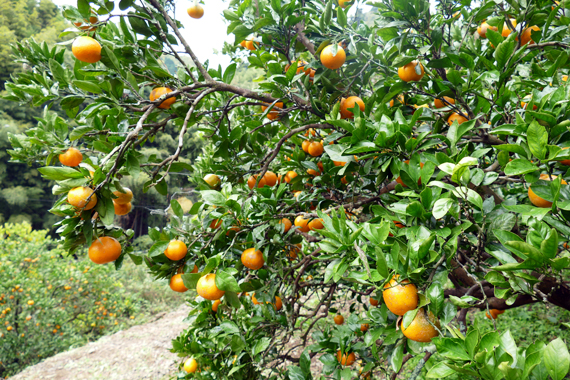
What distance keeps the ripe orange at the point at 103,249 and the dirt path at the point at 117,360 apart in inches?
124

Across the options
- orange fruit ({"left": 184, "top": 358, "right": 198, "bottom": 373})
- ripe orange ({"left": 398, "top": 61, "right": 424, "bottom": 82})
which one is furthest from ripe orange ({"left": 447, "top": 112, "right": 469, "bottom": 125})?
orange fruit ({"left": 184, "top": 358, "right": 198, "bottom": 373})

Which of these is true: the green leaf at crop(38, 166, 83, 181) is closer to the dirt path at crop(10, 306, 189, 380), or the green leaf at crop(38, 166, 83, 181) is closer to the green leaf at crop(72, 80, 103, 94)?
the green leaf at crop(72, 80, 103, 94)

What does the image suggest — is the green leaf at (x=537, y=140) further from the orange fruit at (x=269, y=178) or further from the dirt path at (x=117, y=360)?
the dirt path at (x=117, y=360)

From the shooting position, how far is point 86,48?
1006 mm

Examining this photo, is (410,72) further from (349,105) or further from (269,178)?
(269,178)

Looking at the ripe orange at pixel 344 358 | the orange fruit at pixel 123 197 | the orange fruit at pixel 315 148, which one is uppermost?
the orange fruit at pixel 123 197

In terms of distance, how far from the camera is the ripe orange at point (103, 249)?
Result: 3.26 ft

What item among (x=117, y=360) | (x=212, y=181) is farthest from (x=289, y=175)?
(x=117, y=360)

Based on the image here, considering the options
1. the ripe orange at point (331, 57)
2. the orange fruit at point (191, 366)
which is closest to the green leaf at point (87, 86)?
the ripe orange at point (331, 57)

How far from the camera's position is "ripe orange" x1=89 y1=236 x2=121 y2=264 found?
0.99 metres

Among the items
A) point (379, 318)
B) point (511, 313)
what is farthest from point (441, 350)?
point (511, 313)

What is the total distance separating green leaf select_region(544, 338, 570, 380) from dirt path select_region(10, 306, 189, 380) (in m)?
3.88

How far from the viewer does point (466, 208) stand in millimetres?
819

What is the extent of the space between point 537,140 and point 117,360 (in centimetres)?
521
